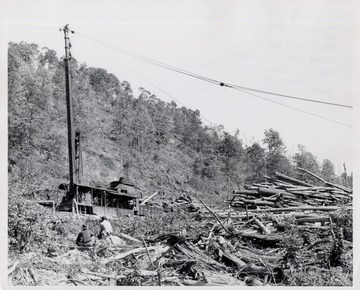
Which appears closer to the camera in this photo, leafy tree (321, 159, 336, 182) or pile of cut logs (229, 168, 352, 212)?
leafy tree (321, 159, 336, 182)

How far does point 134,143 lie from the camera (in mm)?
8508

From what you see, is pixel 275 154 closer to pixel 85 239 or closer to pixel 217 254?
pixel 217 254

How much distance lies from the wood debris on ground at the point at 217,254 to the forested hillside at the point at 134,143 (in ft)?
1.94

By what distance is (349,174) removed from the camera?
772 centimetres

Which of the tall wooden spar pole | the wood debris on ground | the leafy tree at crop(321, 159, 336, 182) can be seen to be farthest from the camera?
the tall wooden spar pole

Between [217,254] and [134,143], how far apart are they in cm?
248

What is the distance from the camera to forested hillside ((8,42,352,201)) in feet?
26.5

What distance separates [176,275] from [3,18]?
489 centimetres

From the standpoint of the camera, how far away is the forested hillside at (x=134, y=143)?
806 centimetres

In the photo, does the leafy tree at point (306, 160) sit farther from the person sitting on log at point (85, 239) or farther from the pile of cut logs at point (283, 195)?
the person sitting on log at point (85, 239)

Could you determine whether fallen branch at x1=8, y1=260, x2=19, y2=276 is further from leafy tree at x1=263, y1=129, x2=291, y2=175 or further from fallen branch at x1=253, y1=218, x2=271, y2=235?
leafy tree at x1=263, y1=129, x2=291, y2=175

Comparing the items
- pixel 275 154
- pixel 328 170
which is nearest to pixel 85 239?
pixel 275 154

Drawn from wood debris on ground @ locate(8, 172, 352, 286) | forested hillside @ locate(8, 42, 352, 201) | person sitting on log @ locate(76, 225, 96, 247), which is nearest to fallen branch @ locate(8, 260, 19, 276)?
wood debris on ground @ locate(8, 172, 352, 286)

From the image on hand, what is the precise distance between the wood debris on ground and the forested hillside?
0.59 metres
